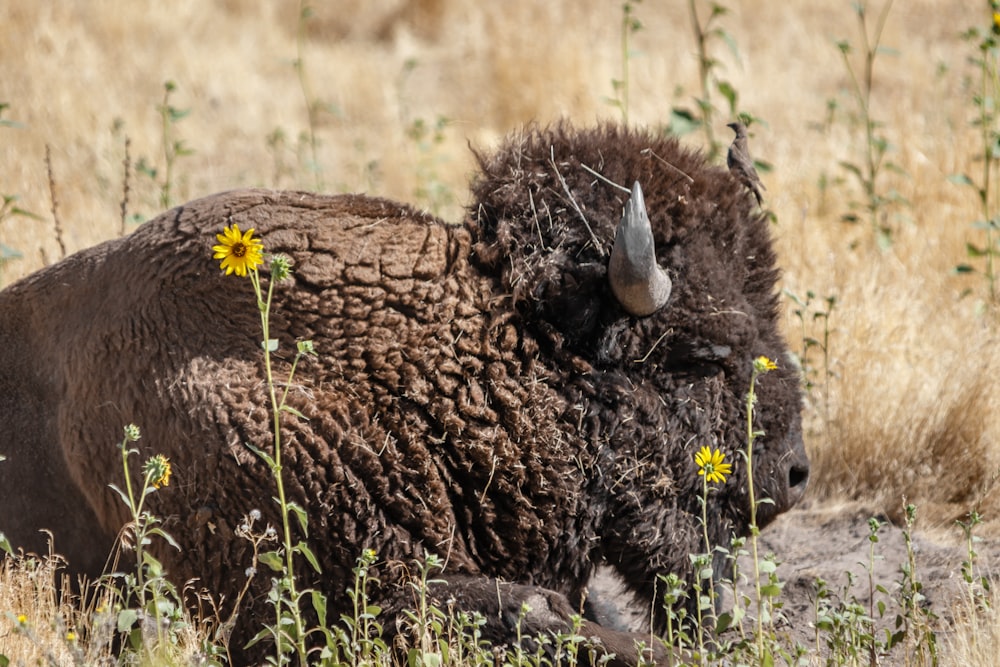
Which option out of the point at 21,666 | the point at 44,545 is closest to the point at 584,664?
the point at 21,666

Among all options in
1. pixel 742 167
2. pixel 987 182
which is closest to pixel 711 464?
pixel 742 167

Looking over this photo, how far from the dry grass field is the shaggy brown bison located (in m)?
0.70

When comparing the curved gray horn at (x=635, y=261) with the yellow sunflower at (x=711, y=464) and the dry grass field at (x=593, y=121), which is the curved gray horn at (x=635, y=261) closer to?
the yellow sunflower at (x=711, y=464)

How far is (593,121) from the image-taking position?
923 cm

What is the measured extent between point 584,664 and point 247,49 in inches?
409

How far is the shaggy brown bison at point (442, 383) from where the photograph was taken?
3.46 m

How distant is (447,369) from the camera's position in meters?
3.57

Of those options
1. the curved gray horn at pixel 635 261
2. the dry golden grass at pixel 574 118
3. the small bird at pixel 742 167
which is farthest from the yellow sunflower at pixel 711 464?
the dry golden grass at pixel 574 118

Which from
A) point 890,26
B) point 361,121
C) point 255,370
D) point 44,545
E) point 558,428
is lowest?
point 44,545

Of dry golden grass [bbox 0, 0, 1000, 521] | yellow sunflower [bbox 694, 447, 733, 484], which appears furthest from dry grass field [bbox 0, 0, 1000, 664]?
yellow sunflower [bbox 694, 447, 733, 484]

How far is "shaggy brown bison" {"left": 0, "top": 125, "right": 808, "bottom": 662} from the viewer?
3457 millimetres

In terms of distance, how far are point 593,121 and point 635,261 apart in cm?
592

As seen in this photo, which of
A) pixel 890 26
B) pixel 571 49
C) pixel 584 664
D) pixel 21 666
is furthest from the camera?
pixel 890 26

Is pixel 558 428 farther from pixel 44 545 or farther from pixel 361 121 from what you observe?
pixel 361 121
